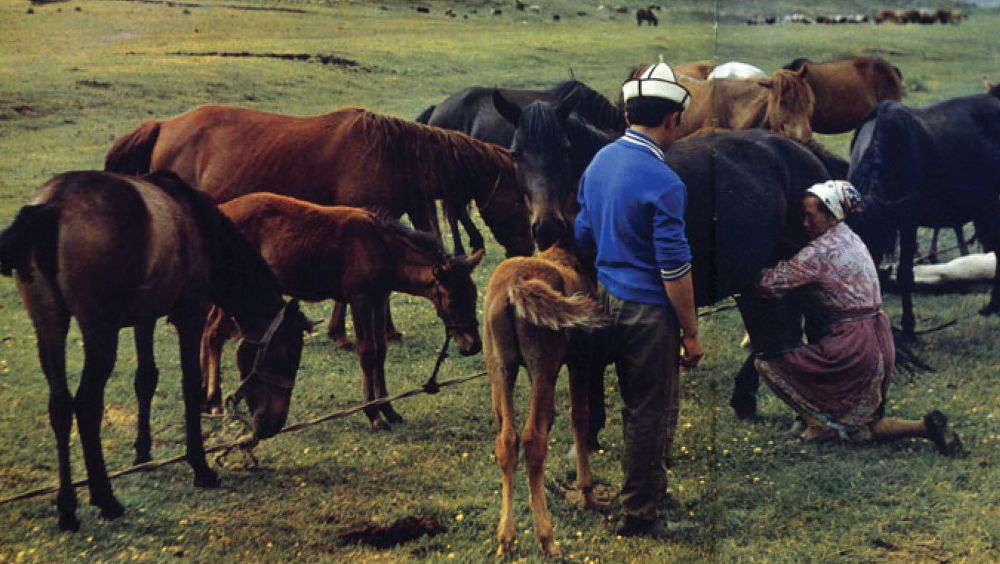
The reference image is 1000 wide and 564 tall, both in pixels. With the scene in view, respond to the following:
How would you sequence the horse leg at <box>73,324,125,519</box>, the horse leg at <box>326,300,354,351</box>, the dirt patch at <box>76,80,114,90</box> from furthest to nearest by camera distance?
the horse leg at <box>326,300,354,351</box> → the dirt patch at <box>76,80,114,90</box> → the horse leg at <box>73,324,125,519</box>

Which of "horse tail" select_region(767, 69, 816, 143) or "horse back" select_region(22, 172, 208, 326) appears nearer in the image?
"horse back" select_region(22, 172, 208, 326)

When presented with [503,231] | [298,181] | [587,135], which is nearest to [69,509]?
[298,181]

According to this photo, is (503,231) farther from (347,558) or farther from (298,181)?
(347,558)

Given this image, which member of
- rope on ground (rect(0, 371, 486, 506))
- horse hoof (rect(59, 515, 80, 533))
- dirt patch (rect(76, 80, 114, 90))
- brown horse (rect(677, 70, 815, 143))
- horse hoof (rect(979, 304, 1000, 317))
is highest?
dirt patch (rect(76, 80, 114, 90))

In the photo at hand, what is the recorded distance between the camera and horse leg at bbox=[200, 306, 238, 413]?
6.08 meters

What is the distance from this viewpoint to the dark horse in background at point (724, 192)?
6.17 m

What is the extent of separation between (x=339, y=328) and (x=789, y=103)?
416cm

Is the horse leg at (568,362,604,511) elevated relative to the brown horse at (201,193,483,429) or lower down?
lower down

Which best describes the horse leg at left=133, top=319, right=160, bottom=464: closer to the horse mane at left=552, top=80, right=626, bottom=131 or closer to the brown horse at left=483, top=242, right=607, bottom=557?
the brown horse at left=483, top=242, right=607, bottom=557

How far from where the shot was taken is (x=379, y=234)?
6156 mm

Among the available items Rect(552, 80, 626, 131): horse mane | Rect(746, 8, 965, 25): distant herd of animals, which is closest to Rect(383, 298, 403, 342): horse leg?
Rect(552, 80, 626, 131): horse mane

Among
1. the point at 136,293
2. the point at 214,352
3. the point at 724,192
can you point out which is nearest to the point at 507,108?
the point at 724,192

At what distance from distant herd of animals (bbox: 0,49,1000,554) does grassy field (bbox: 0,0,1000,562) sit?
127 millimetres

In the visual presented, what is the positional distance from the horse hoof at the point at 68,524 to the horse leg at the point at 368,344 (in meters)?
1.65
